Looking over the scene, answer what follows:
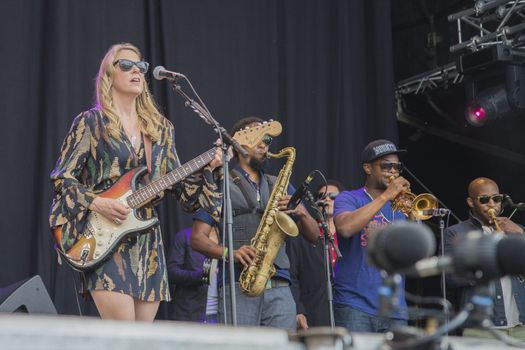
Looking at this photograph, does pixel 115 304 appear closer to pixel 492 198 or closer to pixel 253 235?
pixel 253 235

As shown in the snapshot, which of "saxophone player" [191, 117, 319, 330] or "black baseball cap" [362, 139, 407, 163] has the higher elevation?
"black baseball cap" [362, 139, 407, 163]

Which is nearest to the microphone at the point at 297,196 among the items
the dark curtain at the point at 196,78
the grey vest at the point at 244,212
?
the grey vest at the point at 244,212

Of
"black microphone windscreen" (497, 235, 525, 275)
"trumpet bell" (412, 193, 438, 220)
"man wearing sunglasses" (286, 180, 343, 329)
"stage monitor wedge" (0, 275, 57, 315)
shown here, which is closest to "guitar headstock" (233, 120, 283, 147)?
"trumpet bell" (412, 193, 438, 220)

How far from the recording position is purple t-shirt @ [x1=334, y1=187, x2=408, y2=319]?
5.59 m

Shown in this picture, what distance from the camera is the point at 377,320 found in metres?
5.56

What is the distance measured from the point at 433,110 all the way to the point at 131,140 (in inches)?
184

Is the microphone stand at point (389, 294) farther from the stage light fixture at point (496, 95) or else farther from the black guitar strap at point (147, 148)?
the stage light fixture at point (496, 95)

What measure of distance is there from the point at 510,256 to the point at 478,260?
0.44 ft

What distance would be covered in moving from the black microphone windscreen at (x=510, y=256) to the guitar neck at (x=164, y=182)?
9.39 feet

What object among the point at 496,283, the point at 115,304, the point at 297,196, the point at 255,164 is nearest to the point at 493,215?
the point at 496,283

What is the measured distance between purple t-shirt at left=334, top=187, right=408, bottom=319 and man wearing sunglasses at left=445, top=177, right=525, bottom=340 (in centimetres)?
56

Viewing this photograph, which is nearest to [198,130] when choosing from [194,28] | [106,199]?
[194,28]

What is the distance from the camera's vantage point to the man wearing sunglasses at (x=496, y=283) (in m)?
6.21

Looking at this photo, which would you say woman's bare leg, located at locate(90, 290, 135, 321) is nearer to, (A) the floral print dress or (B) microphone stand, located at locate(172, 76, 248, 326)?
(A) the floral print dress
